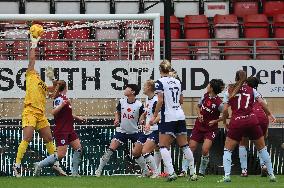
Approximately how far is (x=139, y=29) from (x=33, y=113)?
332cm

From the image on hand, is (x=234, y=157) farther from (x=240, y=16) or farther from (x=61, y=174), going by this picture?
(x=240, y=16)

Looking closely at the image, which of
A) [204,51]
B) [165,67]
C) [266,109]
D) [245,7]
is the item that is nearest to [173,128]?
[165,67]

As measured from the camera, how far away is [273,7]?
27859mm

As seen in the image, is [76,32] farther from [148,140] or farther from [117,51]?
[148,140]

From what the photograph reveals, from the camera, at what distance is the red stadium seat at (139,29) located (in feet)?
65.4

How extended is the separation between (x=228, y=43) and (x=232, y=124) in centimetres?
925

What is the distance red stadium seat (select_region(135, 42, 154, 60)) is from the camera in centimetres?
1969

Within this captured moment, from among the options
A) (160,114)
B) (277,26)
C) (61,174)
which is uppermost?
(277,26)

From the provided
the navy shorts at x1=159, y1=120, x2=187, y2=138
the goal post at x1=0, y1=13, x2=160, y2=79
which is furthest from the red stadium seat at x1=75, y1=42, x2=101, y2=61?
the navy shorts at x1=159, y1=120, x2=187, y2=138

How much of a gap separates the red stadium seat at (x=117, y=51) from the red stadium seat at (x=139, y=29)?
233mm

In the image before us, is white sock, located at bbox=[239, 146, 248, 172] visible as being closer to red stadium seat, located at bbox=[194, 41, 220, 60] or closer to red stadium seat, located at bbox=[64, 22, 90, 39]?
red stadium seat, located at bbox=[64, 22, 90, 39]

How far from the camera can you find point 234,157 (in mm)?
20328

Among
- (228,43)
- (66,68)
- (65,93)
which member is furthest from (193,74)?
(65,93)

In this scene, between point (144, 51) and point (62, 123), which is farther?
point (144, 51)
